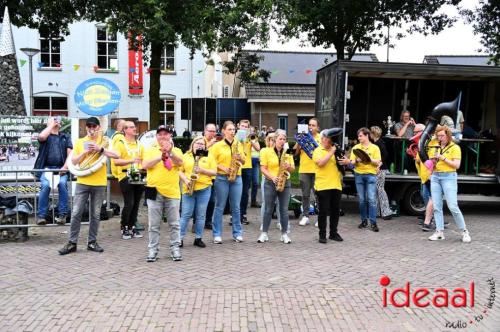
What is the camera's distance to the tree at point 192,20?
11.0 metres

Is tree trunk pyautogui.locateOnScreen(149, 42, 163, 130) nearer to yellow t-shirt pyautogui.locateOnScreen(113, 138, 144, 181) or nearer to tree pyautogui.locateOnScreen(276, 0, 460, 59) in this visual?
tree pyautogui.locateOnScreen(276, 0, 460, 59)

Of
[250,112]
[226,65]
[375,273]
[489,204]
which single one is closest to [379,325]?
[375,273]

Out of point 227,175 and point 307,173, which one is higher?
point 227,175

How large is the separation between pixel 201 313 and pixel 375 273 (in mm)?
2401

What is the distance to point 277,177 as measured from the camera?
7.30 metres

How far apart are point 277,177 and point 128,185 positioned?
2350 millimetres

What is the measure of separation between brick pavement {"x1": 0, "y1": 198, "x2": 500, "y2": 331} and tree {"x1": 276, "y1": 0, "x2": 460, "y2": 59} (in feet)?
26.9

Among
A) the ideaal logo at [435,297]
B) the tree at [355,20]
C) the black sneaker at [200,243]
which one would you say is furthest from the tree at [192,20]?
the ideaal logo at [435,297]

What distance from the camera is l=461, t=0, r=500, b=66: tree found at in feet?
54.3

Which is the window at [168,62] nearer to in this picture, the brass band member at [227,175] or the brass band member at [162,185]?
the brass band member at [227,175]

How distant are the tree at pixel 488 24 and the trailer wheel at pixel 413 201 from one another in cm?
937

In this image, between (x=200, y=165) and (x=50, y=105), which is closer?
(x=200, y=165)

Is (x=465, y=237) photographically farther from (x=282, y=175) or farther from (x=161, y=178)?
(x=161, y=178)

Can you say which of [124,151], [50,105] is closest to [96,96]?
[124,151]
